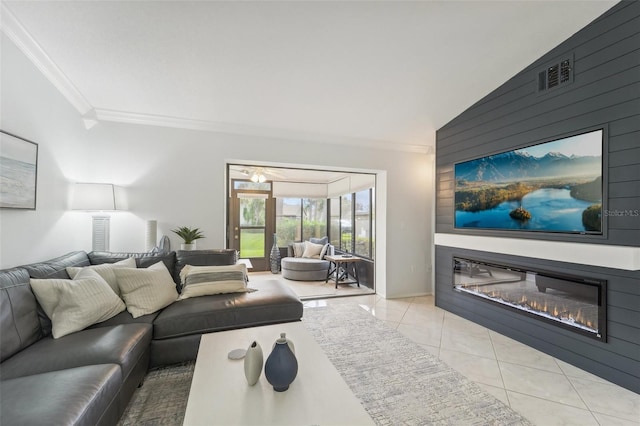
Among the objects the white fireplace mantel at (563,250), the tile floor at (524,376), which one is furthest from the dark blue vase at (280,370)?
the white fireplace mantel at (563,250)

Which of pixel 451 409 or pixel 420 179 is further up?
pixel 420 179

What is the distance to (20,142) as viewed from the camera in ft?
6.91

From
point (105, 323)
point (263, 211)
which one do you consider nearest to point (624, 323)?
point (105, 323)

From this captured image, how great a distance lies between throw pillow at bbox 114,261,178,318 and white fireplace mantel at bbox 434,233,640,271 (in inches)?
136

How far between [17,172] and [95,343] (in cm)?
147

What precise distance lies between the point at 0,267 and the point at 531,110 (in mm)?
4825

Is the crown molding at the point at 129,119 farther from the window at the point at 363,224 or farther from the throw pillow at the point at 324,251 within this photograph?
the throw pillow at the point at 324,251

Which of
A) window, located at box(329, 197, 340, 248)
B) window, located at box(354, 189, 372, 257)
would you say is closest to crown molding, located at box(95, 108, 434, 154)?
window, located at box(354, 189, 372, 257)

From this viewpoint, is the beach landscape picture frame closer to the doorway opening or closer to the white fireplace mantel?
the doorway opening

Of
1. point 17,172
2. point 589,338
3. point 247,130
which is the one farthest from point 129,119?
point 589,338

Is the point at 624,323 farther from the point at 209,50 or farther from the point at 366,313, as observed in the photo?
the point at 209,50

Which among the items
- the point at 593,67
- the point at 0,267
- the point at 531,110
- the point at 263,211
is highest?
the point at 593,67

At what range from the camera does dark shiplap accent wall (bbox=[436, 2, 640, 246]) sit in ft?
7.00

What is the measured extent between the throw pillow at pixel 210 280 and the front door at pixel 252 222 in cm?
369
